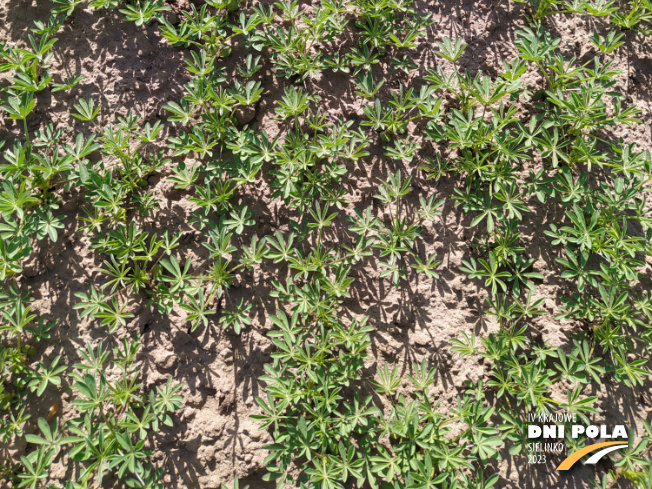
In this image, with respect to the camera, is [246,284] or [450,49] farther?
[450,49]

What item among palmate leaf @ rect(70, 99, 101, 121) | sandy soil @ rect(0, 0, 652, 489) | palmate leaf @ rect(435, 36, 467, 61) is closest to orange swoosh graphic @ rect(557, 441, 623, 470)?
sandy soil @ rect(0, 0, 652, 489)

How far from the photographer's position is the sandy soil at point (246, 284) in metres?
2.56

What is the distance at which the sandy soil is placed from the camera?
8.41ft

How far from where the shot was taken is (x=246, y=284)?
275cm

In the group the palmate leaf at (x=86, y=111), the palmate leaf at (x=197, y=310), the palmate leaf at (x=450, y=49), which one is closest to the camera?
the palmate leaf at (x=197, y=310)

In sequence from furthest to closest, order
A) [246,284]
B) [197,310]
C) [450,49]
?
1. [450,49]
2. [246,284]
3. [197,310]

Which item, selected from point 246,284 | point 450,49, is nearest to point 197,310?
Result: point 246,284

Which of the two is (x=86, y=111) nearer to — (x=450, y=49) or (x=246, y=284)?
(x=246, y=284)

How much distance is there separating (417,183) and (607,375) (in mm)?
1766

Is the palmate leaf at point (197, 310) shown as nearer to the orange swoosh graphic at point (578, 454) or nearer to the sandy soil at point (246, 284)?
the sandy soil at point (246, 284)

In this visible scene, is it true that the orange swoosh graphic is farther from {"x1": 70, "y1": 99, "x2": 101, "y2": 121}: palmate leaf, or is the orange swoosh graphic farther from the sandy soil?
{"x1": 70, "y1": 99, "x2": 101, "y2": 121}: palmate leaf

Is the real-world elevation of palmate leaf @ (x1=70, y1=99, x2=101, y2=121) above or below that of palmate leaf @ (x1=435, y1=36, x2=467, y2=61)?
below

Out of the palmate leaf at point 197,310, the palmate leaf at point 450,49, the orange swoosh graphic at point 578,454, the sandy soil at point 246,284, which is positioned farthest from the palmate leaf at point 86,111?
the orange swoosh graphic at point 578,454

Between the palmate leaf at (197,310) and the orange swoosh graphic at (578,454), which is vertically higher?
the palmate leaf at (197,310)
